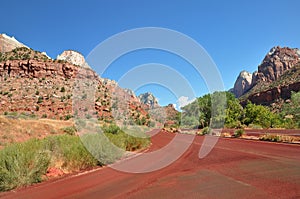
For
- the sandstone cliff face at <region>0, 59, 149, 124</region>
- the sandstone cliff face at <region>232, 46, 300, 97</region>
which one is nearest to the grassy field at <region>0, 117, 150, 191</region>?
the sandstone cliff face at <region>0, 59, 149, 124</region>

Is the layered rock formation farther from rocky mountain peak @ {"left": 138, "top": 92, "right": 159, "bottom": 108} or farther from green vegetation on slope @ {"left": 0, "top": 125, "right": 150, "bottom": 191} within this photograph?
rocky mountain peak @ {"left": 138, "top": 92, "right": 159, "bottom": 108}

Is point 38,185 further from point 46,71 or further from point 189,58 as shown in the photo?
point 46,71

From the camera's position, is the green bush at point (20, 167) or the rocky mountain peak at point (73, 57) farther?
the rocky mountain peak at point (73, 57)

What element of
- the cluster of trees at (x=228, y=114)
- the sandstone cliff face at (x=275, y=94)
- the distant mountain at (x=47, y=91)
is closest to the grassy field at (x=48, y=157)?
the distant mountain at (x=47, y=91)

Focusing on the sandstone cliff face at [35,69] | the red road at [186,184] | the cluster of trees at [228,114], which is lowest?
the red road at [186,184]

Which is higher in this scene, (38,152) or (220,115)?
(220,115)

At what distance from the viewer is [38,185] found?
7.54 metres

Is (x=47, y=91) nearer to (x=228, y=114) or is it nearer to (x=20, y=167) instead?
(x=228, y=114)

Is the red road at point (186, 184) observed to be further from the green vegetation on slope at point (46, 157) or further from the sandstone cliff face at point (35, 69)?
the sandstone cliff face at point (35, 69)

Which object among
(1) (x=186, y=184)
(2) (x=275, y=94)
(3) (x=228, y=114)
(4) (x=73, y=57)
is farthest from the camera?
(4) (x=73, y=57)

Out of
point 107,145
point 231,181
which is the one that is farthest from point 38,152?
point 231,181

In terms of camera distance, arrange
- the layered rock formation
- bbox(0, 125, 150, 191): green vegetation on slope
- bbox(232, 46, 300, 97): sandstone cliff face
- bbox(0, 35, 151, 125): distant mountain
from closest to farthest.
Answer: bbox(0, 125, 150, 191): green vegetation on slope < bbox(0, 35, 151, 125): distant mountain < the layered rock formation < bbox(232, 46, 300, 97): sandstone cliff face

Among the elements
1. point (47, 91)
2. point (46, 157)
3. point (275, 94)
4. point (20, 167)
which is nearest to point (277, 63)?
point (275, 94)

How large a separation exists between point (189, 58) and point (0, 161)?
597 inches
